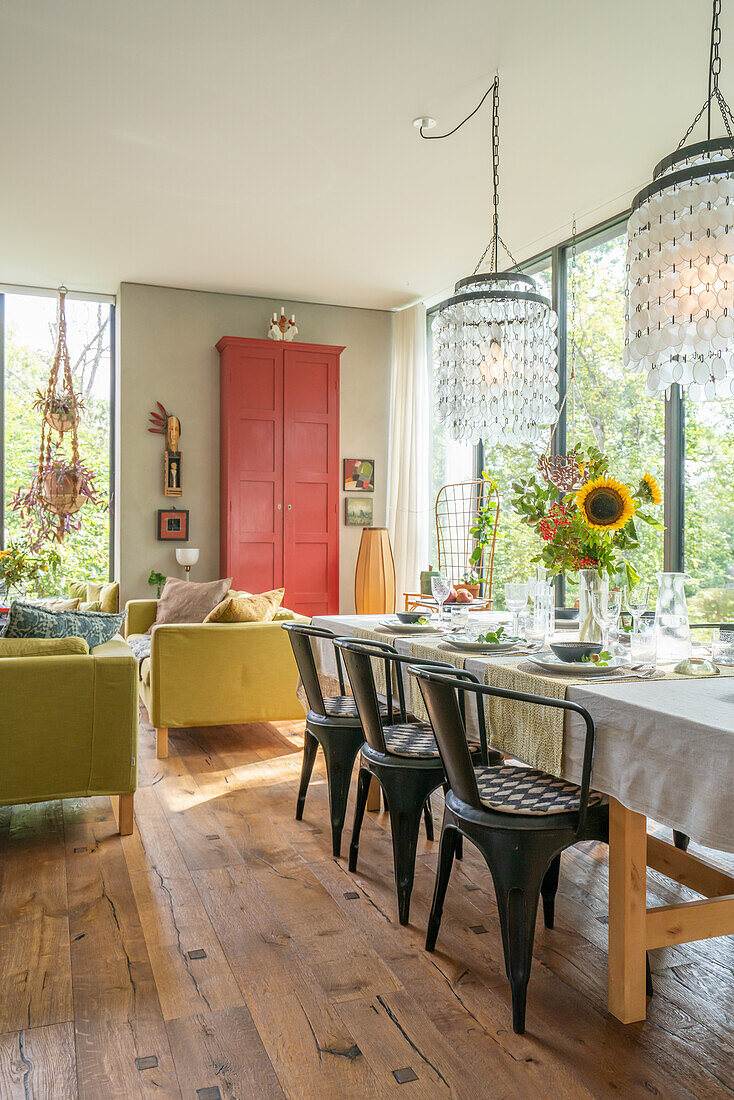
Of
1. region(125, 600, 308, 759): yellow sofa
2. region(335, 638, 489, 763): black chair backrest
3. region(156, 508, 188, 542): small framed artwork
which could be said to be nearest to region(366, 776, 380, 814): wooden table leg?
region(335, 638, 489, 763): black chair backrest

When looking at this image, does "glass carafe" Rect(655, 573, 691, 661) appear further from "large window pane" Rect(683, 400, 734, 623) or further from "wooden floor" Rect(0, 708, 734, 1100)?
"large window pane" Rect(683, 400, 734, 623)

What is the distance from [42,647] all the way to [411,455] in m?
4.72

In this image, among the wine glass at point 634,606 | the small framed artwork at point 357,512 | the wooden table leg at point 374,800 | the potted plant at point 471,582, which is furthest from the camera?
the small framed artwork at point 357,512

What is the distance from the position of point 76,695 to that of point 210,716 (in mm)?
1332

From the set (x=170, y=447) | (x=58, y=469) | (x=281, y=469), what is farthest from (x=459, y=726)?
(x=58, y=469)

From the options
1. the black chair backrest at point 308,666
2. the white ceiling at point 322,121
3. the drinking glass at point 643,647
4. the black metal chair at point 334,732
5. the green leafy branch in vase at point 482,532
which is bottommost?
the black metal chair at point 334,732

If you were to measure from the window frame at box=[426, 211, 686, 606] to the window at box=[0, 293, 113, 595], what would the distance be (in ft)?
12.0

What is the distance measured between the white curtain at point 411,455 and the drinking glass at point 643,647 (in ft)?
16.2

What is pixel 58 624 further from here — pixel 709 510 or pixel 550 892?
pixel 709 510

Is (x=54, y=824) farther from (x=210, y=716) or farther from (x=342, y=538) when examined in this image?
(x=342, y=538)

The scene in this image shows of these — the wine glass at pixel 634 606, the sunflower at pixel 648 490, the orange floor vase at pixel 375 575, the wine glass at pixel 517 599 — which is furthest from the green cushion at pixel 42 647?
the orange floor vase at pixel 375 575

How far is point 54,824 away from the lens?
10.6 feet

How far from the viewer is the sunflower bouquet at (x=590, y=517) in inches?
97.9

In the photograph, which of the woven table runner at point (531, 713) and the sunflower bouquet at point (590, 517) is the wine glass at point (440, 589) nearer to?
the sunflower bouquet at point (590, 517)
